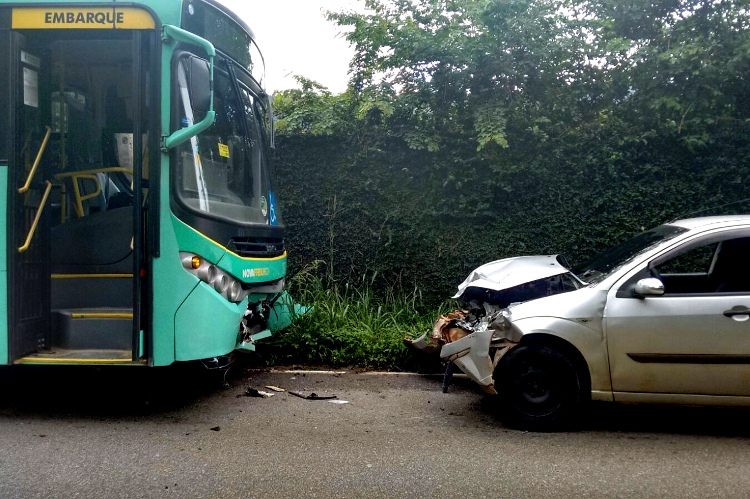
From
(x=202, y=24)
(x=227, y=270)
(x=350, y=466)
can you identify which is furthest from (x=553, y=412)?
(x=202, y=24)

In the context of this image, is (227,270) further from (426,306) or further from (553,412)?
(426,306)

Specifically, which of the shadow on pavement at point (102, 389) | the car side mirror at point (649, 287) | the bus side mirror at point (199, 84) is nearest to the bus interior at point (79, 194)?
the bus side mirror at point (199, 84)

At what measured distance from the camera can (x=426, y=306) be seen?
8.58m

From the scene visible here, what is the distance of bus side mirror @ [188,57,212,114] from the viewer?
5301 mm

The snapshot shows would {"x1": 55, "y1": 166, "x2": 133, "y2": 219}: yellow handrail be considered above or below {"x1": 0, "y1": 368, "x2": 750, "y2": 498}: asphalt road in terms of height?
above

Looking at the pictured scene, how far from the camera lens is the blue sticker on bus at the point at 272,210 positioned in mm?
6574

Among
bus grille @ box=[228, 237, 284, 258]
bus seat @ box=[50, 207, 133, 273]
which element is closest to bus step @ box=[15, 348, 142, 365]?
bus seat @ box=[50, 207, 133, 273]

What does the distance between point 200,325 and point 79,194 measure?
1.99 metres

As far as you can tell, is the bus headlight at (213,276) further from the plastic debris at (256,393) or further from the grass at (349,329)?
the grass at (349,329)

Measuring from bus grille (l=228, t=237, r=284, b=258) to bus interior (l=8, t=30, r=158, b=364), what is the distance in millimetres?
795

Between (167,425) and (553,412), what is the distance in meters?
3.12

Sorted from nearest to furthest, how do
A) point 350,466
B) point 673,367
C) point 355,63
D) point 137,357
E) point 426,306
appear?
point 350,466
point 673,367
point 137,357
point 426,306
point 355,63

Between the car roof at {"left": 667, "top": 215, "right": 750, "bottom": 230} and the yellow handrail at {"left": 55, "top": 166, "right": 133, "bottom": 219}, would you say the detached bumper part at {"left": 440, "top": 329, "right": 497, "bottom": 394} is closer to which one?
Result: the car roof at {"left": 667, "top": 215, "right": 750, "bottom": 230}

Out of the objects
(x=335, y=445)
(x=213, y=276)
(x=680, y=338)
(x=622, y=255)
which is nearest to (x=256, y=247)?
(x=213, y=276)
